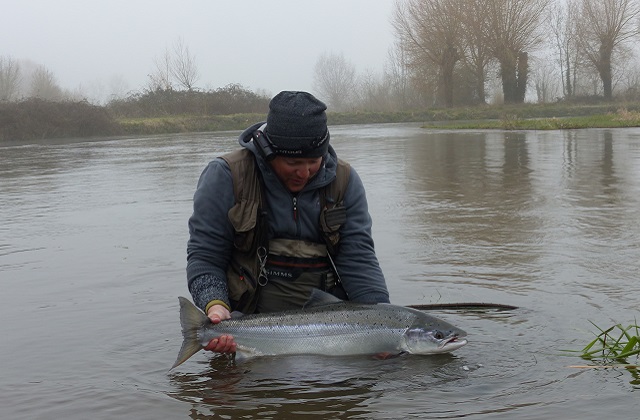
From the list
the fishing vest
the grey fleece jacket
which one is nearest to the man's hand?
the grey fleece jacket

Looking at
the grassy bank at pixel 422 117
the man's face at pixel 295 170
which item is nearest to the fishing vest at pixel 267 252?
the man's face at pixel 295 170

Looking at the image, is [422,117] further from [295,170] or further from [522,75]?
[295,170]

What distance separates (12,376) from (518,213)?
7.19 m

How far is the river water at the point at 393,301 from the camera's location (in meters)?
4.22

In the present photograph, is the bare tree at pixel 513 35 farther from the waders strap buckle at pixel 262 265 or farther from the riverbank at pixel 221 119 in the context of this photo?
the waders strap buckle at pixel 262 265

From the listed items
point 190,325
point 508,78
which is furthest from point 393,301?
point 508,78

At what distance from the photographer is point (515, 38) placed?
212 feet

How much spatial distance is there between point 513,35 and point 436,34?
20.3 feet

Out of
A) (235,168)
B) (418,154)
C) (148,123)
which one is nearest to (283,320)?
(235,168)

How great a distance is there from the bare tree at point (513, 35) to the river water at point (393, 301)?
170 feet

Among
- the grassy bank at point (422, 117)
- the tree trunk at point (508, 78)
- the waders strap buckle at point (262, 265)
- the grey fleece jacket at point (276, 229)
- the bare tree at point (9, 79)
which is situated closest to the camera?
the grey fleece jacket at point (276, 229)

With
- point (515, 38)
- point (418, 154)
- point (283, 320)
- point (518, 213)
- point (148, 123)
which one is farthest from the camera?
point (515, 38)

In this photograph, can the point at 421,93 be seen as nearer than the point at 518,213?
No

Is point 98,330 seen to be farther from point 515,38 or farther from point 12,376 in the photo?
point 515,38
